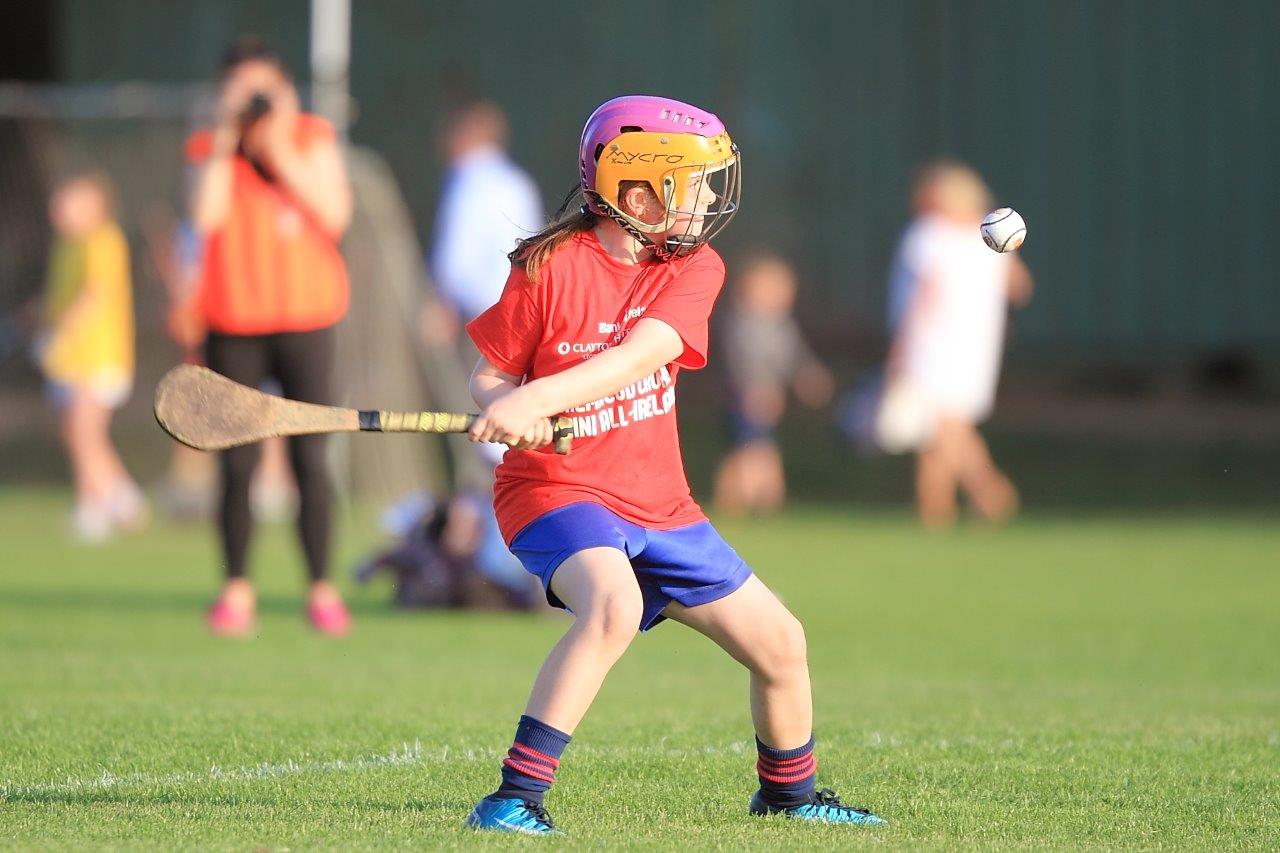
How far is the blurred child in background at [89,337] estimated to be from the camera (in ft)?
45.2

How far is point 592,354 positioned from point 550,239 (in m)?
0.31

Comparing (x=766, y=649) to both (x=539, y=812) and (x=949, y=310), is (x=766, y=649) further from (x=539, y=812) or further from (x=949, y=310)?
(x=949, y=310)

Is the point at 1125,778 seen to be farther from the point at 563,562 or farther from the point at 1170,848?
the point at 563,562

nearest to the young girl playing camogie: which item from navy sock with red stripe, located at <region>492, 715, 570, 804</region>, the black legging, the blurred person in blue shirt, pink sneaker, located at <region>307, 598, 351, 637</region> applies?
navy sock with red stripe, located at <region>492, 715, 570, 804</region>

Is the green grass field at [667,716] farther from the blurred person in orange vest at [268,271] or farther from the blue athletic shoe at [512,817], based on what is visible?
the blurred person in orange vest at [268,271]

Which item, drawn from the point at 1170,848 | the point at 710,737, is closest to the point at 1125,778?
the point at 1170,848

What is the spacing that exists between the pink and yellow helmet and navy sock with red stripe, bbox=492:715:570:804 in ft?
4.13

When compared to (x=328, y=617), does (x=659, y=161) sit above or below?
above

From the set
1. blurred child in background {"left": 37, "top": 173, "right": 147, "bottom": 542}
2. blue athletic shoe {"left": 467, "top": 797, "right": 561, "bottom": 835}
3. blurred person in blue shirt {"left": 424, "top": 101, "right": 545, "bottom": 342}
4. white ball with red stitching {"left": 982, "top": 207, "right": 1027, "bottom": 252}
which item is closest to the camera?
blue athletic shoe {"left": 467, "top": 797, "right": 561, "bottom": 835}

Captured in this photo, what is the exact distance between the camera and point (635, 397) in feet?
15.7

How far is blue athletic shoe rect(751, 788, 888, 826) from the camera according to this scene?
471cm

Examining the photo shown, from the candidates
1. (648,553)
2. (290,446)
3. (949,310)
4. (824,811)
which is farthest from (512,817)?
(949,310)

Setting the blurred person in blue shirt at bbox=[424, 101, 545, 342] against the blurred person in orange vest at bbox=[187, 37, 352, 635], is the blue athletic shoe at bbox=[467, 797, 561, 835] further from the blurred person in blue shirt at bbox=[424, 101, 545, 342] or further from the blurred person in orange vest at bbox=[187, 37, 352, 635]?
the blurred person in blue shirt at bbox=[424, 101, 545, 342]

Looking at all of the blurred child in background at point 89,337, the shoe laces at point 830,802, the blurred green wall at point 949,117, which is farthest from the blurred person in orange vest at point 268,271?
the blurred green wall at point 949,117
